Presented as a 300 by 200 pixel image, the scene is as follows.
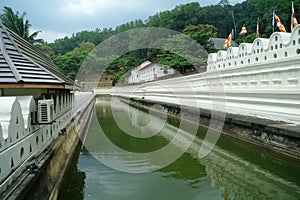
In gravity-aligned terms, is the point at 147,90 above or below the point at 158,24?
below

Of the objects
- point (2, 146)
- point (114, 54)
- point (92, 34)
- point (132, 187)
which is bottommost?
point (132, 187)

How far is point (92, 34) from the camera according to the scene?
99.5 m

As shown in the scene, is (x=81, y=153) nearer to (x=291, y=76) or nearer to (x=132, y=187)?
(x=132, y=187)

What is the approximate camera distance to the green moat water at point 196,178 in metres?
4.80

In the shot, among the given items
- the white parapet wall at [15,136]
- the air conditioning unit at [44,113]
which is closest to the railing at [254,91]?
the air conditioning unit at [44,113]

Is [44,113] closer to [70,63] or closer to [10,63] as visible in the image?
[10,63]

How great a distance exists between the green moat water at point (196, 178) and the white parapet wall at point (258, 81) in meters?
1.57

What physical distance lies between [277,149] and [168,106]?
38.2 feet

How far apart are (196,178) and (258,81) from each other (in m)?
4.81

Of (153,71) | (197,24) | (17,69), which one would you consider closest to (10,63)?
(17,69)

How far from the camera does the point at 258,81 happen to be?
881 cm

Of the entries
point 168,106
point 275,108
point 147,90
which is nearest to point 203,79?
point 168,106

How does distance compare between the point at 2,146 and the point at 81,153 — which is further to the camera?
the point at 81,153

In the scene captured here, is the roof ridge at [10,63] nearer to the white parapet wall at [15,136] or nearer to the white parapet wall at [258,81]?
the white parapet wall at [15,136]
